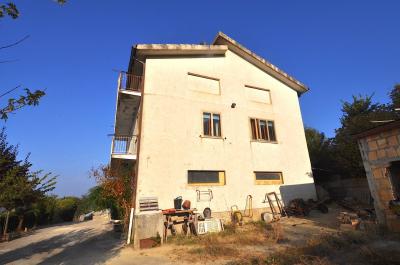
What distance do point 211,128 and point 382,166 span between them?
8457 millimetres

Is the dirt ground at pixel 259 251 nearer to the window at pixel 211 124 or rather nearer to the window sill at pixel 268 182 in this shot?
the window sill at pixel 268 182

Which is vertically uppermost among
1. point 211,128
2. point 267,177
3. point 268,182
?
point 211,128

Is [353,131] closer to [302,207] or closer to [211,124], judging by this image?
[302,207]

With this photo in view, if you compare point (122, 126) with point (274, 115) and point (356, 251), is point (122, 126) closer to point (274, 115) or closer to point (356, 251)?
point (274, 115)

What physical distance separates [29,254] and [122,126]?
37.5 ft

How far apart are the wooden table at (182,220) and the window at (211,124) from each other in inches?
192

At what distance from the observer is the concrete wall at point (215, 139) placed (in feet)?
40.9

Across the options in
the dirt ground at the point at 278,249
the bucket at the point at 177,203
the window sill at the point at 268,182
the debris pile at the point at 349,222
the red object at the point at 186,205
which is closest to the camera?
the dirt ground at the point at 278,249

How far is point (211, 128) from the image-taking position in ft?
48.4

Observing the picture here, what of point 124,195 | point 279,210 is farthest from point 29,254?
point 279,210

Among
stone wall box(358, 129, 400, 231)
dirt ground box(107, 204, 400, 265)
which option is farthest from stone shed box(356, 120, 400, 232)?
dirt ground box(107, 204, 400, 265)

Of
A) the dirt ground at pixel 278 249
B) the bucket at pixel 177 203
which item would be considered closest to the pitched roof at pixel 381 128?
the dirt ground at pixel 278 249

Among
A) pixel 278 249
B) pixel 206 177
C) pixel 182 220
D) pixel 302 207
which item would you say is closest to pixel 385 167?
pixel 278 249

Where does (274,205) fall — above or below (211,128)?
below
